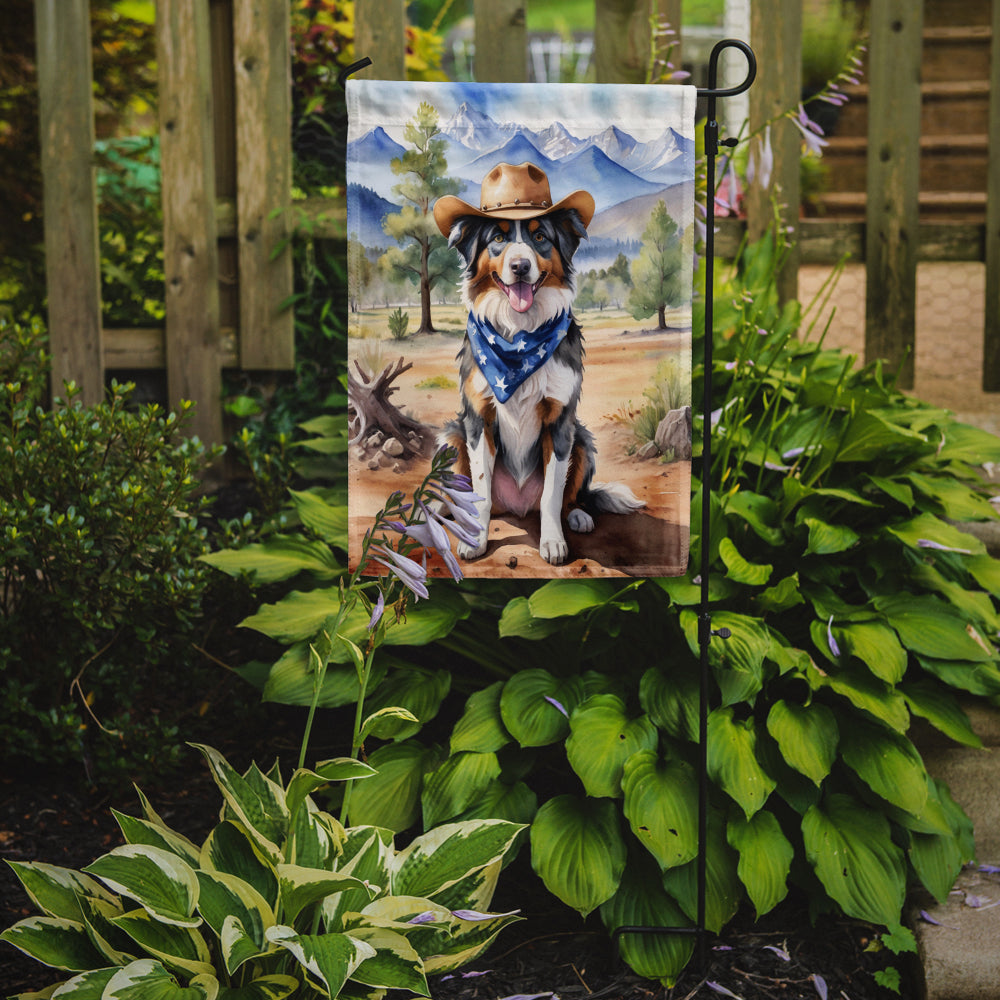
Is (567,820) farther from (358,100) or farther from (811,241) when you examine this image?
(811,241)

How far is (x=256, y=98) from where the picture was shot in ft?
10.3

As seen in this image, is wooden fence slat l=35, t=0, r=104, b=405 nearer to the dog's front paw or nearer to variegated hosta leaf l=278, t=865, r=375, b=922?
the dog's front paw

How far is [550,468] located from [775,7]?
2.17 meters

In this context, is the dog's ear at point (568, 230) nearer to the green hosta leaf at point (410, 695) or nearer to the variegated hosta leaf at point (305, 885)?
the green hosta leaf at point (410, 695)

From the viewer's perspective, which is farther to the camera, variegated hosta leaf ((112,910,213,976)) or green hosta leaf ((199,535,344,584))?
green hosta leaf ((199,535,344,584))

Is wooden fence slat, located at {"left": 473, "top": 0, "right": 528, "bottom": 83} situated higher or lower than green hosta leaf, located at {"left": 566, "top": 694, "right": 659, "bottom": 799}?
higher

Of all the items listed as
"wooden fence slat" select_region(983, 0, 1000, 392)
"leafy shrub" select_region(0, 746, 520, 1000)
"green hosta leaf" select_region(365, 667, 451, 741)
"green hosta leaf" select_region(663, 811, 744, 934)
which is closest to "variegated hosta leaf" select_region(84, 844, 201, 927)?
"leafy shrub" select_region(0, 746, 520, 1000)

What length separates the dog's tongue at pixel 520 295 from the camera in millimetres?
1689

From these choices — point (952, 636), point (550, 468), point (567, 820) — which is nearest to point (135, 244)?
point (550, 468)

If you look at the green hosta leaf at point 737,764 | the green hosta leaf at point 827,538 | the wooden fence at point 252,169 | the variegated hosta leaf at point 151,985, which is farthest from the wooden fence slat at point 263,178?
the variegated hosta leaf at point 151,985

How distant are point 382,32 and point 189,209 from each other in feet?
2.62

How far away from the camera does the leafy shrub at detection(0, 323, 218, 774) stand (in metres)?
2.14

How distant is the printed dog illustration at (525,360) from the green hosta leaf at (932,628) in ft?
2.33

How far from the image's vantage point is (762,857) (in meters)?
1.81
